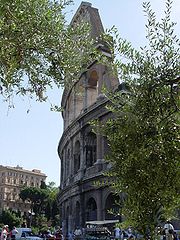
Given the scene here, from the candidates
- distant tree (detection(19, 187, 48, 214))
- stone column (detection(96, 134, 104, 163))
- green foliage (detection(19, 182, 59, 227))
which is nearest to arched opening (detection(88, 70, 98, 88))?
stone column (detection(96, 134, 104, 163))

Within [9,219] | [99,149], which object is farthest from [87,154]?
[9,219]

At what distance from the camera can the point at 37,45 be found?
26.6ft

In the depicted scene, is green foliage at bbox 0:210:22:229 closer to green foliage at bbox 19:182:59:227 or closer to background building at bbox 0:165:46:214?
green foliage at bbox 19:182:59:227

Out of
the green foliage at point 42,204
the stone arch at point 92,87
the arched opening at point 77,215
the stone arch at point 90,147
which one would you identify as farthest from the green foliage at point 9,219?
the stone arch at point 90,147

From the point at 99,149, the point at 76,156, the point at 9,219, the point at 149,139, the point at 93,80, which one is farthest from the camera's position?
the point at 9,219

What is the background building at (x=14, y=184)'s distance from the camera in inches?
3846

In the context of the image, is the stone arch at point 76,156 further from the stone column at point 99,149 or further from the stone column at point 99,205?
the stone column at point 99,205

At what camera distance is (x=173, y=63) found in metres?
7.85

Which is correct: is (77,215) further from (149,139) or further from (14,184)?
(14,184)

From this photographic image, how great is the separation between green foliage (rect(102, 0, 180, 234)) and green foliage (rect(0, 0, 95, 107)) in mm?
1388

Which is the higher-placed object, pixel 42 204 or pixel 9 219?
pixel 42 204

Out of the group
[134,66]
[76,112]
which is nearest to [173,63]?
[134,66]

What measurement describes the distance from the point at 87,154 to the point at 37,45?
2414 cm

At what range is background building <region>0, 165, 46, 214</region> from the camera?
97688mm
